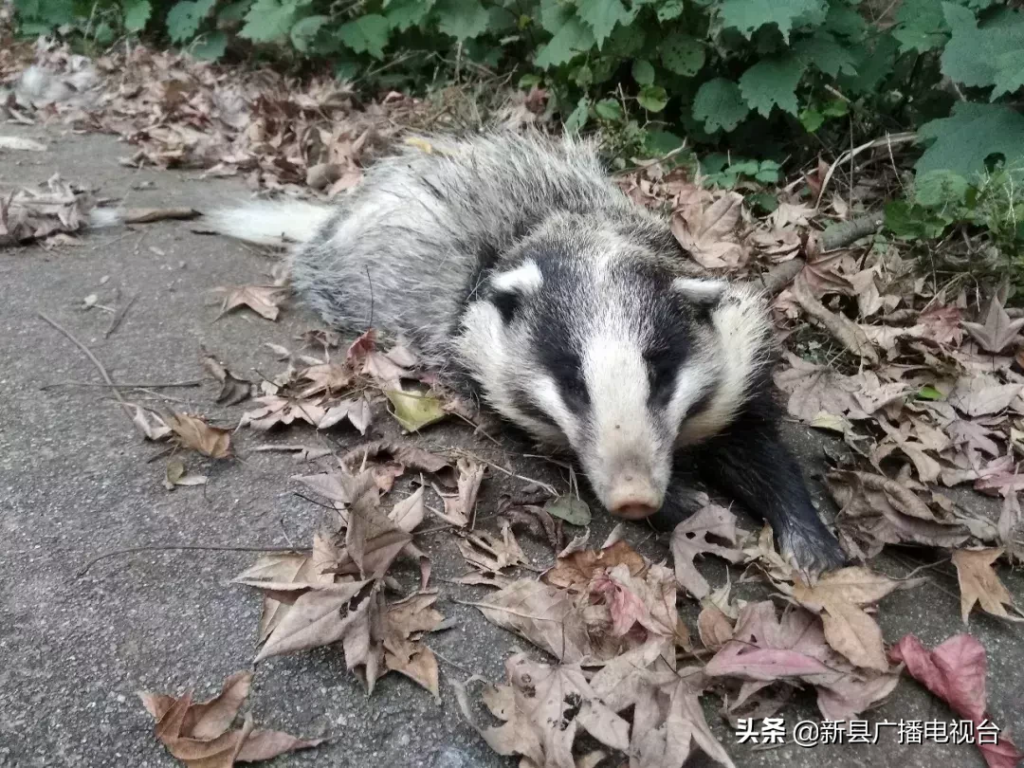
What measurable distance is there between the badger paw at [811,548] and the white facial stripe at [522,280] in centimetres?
124

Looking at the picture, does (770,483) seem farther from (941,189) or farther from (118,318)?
(118,318)

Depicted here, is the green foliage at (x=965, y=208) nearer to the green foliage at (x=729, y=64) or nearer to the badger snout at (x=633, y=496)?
the green foliage at (x=729, y=64)

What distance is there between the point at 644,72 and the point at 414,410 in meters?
3.04

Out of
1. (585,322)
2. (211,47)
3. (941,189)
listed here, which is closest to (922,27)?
(941,189)

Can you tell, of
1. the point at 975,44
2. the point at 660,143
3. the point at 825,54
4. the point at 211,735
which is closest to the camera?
the point at 211,735

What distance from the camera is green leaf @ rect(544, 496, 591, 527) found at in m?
2.60

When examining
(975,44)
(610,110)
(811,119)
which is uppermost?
(975,44)

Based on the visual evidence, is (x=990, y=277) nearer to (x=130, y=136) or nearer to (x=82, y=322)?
(x=82, y=322)

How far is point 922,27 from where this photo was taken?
13.5 feet

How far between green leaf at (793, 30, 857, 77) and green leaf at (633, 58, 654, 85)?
905 millimetres

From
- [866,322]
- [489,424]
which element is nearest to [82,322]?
[489,424]

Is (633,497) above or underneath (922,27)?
underneath

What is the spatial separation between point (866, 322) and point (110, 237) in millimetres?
4268

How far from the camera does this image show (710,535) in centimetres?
257
